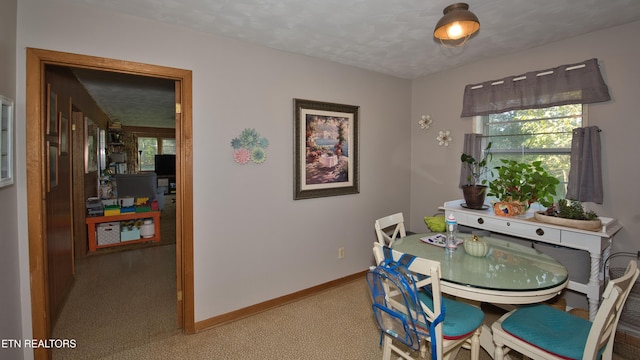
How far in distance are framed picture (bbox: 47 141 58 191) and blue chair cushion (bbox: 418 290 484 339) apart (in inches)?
116

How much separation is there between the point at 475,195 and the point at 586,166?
82 centimetres

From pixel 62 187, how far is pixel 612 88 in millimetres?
4890

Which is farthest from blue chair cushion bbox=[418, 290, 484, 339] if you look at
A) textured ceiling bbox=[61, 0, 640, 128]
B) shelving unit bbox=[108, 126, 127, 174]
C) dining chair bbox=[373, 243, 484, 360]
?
shelving unit bbox=[108, 126, 127, 174]

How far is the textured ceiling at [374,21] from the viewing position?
1.91m

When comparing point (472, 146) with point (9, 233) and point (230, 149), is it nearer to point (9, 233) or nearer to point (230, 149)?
point (230, 149)

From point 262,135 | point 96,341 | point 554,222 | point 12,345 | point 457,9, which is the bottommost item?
point 96,341

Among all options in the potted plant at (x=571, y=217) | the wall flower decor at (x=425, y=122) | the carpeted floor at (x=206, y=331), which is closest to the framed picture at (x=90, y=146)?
the carpeted floor at (x=206, y=331)

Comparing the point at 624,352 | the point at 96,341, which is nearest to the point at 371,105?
the point at 624,352

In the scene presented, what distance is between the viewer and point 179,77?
2234mm

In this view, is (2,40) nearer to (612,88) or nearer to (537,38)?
(537,38)

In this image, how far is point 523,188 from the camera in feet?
8.25

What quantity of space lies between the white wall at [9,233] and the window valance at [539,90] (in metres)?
3.59

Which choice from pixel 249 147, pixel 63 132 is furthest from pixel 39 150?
pixel 63 132

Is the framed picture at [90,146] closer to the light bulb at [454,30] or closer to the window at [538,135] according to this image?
the light bulb at [454,30]
